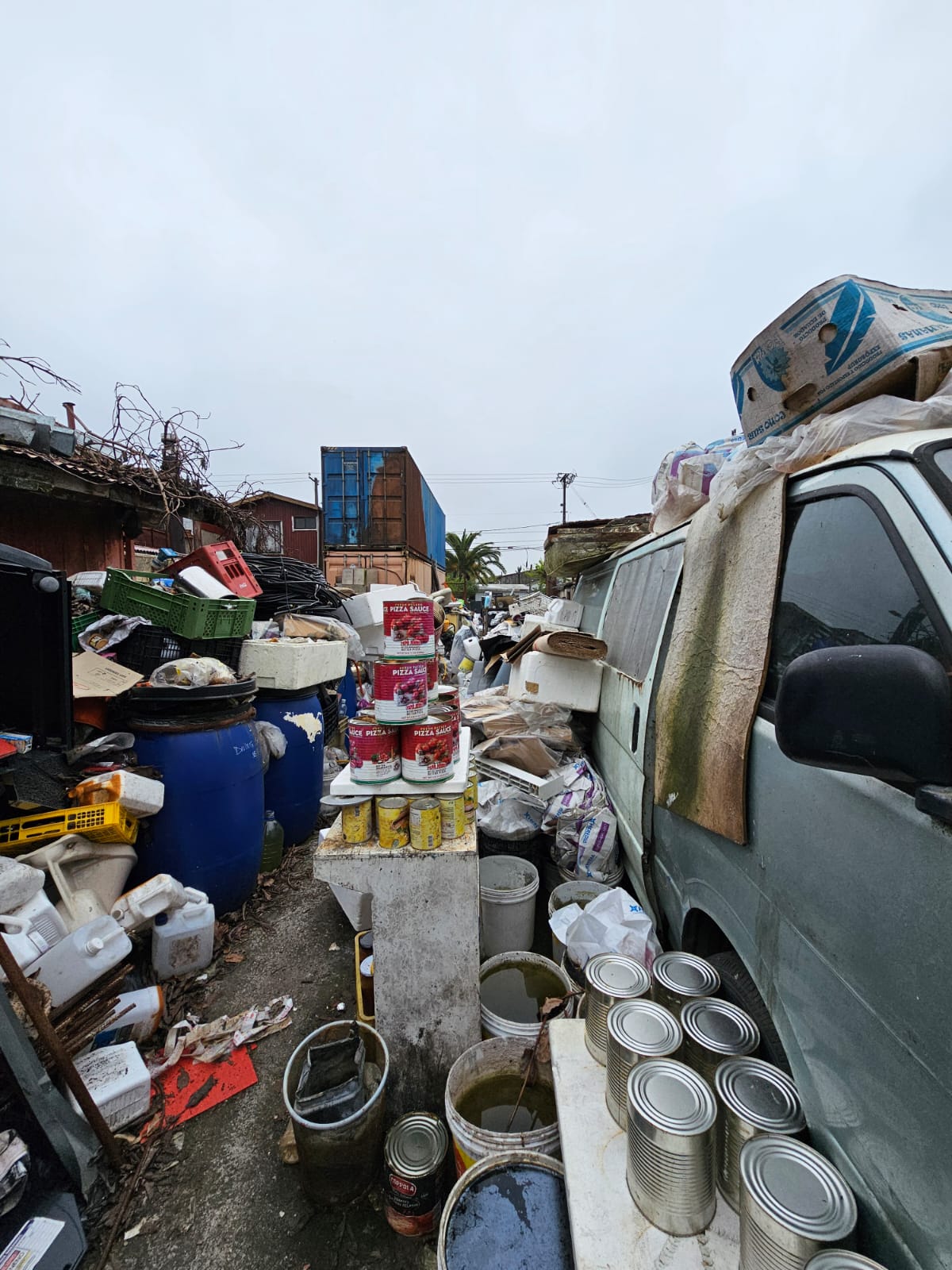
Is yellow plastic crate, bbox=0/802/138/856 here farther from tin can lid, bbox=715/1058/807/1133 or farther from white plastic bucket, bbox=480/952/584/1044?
tin can lid, bbox=715/1058/807/1133

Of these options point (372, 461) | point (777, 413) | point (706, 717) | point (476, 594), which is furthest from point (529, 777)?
point (476, 594)

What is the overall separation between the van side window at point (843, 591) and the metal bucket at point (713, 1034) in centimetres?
79

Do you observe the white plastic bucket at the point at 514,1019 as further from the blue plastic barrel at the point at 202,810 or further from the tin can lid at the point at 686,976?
the blue plastic barrel at the point at 202,810

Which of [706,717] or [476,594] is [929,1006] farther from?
[476,594]

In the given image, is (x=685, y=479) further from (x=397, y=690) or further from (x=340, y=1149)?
(x=340, y=1149)

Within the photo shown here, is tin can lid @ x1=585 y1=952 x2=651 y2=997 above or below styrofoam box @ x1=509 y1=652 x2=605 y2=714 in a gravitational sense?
below

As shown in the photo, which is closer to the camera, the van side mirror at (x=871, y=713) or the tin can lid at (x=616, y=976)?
the van side mirror at (x=871, y=713)

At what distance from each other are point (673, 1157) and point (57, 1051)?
1.88m

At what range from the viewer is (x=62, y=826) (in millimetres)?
2438

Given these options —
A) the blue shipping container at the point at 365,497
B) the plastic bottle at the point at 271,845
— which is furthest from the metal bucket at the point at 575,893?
the blue shipping container at the point at 365,497

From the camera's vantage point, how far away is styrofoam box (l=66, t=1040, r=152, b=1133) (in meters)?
1.90

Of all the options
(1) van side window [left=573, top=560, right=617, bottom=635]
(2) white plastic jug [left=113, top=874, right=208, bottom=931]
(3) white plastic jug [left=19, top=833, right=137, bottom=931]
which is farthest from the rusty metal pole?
(1) van side window [left=573, top=560, right=617, bottom=635]

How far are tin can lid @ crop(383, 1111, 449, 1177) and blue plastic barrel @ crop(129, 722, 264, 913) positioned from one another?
175cm

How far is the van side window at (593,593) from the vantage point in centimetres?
427
